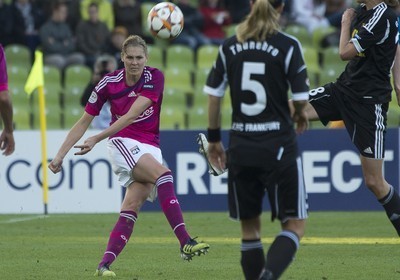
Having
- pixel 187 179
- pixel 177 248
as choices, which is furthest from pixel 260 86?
pixel 187 179

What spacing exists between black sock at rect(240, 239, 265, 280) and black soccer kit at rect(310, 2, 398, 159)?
9.31 feet

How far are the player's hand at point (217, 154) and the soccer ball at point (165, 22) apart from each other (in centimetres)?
377

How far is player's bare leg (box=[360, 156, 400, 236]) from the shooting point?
9.88 m

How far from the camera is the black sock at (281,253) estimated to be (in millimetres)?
6965

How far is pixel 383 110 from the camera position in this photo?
10.0 m

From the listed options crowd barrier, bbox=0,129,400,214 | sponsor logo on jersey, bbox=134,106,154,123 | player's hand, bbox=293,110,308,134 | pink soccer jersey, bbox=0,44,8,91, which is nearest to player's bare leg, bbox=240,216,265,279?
player's hand, bbox=293,110,308,134

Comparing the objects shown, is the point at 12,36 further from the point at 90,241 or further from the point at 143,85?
the point at 143,85

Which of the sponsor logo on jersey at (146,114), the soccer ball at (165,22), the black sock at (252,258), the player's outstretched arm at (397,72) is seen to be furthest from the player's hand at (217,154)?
the soccer ball at (165,22)

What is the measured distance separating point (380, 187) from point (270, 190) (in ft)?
9.63

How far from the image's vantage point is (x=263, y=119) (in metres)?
7.10


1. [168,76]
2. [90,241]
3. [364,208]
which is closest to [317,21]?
[168,76]

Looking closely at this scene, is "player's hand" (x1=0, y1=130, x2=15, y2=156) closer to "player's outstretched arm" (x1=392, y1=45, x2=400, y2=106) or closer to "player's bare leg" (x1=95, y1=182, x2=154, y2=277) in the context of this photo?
"player's bare leg" (x1=95, y1=182, x2=154, y2=277)

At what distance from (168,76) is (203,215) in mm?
5151

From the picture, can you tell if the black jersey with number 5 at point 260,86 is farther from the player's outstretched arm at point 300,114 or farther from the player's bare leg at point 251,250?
the player's bare leg at point 251,250
